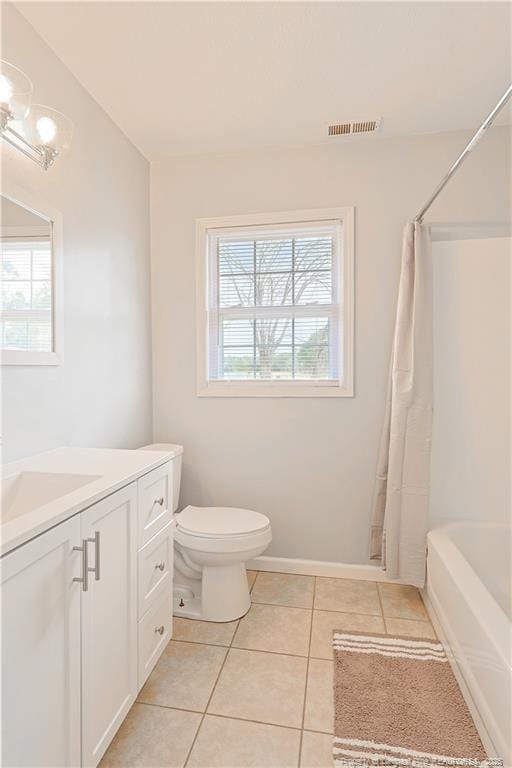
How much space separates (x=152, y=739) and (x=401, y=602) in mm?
1357

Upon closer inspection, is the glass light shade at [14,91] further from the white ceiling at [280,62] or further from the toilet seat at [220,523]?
the toilet seat at [220,523]

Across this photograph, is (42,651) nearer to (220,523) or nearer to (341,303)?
(220,523)

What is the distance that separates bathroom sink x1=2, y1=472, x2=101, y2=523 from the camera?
1279 mm

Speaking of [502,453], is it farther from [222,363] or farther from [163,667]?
[163,667]

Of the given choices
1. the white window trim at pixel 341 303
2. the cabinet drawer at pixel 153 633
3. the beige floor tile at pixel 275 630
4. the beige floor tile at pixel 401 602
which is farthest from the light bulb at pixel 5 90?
the beige floor tile at pixel 401 602

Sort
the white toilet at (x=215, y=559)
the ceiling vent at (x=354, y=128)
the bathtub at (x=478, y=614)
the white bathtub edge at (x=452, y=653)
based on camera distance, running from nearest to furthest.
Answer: the bathtub at (x=478, y=614)
the white bathtub edge at (x=452, y=653)
the white toilet at (x=215, y=559)
the ceiling vent at (x=354, y=128)

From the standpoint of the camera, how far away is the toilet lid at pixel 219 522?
1.91 meters

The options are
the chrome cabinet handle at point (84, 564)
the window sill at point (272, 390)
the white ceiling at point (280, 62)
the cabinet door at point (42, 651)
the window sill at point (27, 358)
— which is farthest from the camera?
the window sill at point (272, 390)

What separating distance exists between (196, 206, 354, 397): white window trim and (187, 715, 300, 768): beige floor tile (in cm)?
151

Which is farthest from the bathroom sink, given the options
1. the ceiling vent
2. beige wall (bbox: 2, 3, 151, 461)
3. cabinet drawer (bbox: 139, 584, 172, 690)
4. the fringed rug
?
the ceiling vent

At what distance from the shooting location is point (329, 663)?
1685mm

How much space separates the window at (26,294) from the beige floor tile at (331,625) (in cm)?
170

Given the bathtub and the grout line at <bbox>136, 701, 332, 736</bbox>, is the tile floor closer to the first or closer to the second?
the grout line at <bbox>136, 701, 332, 736</bbox>

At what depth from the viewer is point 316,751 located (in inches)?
50.9
